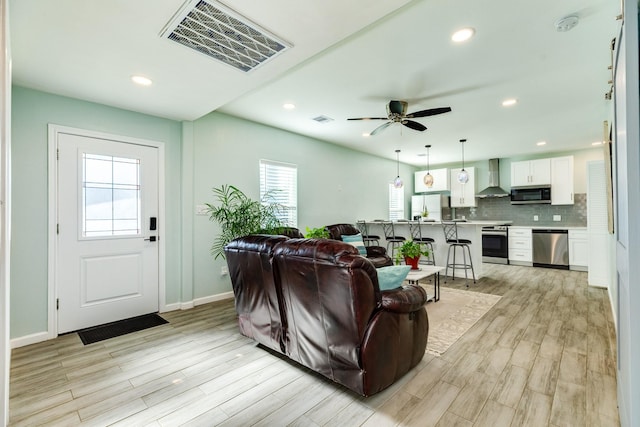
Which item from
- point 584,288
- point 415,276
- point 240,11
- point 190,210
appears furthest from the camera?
point 584,288

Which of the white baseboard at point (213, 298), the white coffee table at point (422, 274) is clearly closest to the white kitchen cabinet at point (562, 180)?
the white coffee table at point (422, 274)

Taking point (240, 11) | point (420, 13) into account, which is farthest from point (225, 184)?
point (420, 13)

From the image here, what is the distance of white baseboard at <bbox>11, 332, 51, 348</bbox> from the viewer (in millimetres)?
2871

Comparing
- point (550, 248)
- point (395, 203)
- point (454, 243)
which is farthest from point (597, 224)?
point (395, 203)

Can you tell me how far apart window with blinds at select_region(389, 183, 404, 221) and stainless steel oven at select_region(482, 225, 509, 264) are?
218 cm

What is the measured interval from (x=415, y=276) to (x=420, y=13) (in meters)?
2.74

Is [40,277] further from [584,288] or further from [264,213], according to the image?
[584,288]

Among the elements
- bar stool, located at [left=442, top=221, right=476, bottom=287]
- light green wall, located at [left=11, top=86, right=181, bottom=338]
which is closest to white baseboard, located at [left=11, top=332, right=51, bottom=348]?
light green wall, located at [left=11, top=86, right=181, bottom=338]

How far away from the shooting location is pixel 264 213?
12.7ft

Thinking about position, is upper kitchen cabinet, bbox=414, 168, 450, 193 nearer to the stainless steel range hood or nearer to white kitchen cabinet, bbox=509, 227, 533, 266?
the stainless steel range hood

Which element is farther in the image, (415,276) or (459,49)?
(415,276)

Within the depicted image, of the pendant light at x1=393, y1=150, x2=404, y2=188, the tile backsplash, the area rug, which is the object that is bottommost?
the area rug

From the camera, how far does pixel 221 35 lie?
2174 mm

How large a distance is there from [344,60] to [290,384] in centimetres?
285
